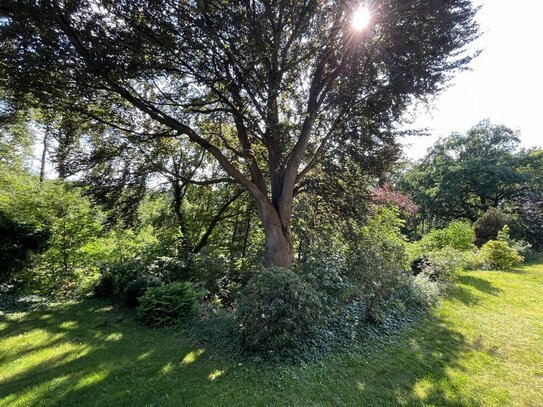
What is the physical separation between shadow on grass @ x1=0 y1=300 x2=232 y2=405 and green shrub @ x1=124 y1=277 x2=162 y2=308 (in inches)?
25.5

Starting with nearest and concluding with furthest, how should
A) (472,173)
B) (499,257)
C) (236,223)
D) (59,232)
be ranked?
(59,232), (236,223), (499,257), (472,173)

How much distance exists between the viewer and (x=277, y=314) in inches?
166

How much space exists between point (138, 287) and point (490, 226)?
19.4 metres

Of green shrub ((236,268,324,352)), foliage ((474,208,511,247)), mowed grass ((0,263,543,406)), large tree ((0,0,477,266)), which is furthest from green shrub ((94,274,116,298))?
foliage ((474,208,511,247))

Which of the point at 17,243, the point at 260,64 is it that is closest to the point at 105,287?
the point at 17,243

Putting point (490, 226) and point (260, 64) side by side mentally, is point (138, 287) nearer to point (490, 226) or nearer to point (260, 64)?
point (260, 64)

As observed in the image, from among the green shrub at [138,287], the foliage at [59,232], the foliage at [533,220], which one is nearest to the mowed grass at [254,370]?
the green shrub at [138,287]

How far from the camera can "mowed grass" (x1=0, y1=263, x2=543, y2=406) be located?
3.36 metres

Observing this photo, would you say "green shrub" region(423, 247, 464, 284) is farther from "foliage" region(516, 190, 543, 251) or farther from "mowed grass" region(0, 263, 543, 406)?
"foliage" region(516, 190, 543, 251)

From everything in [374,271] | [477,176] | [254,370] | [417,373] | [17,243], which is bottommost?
[417,373]

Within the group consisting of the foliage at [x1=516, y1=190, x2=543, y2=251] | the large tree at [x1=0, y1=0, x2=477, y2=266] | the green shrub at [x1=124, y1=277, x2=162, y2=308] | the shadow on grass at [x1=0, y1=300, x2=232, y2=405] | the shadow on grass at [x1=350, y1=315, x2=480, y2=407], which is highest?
the large tree at [x1=0, y1=0, x2=477, y2=266]

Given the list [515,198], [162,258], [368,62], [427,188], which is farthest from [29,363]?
[515,198]

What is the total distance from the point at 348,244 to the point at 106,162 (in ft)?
22.2

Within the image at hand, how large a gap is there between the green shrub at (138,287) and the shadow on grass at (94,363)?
2.13ft
